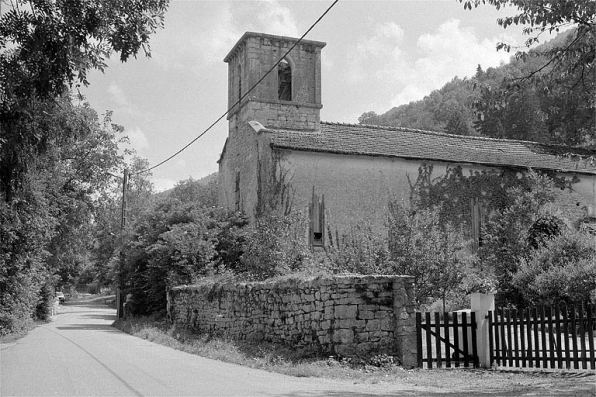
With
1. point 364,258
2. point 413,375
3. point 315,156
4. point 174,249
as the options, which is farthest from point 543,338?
point 174,249

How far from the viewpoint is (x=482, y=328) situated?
1234cm

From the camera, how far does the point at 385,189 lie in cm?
2558

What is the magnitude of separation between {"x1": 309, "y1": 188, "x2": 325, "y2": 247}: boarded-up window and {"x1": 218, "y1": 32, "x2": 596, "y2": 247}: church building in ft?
0.13

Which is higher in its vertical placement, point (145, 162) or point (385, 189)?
point (145, 162)

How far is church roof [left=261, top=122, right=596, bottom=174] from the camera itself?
82.7 ft

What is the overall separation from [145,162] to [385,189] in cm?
3476

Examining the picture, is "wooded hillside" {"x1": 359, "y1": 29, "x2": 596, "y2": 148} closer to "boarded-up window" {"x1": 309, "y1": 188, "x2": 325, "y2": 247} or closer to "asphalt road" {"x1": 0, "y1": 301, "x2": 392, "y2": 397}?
"asphalt road" {"x1": 0, "y1": 301, "x2": 392, "y2": 397}

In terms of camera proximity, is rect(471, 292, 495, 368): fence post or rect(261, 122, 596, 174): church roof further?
rect(261, 122, 596, 174): church roof

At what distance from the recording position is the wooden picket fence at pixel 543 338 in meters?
10.8

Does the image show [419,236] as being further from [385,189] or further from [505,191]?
[505,191]

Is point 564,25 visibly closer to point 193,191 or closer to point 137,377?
point 137,377

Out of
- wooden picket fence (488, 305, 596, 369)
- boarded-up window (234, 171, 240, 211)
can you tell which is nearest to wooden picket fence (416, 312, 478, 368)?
wooden picket fence (488, 305, 596, 369)

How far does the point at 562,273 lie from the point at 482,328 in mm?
7233

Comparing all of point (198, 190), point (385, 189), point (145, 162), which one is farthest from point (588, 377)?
point (198, 190)
